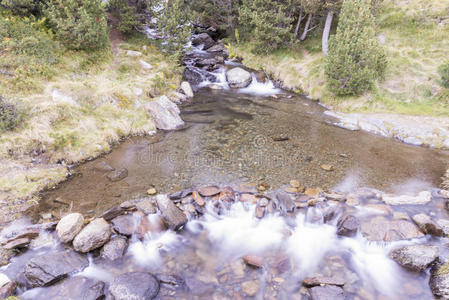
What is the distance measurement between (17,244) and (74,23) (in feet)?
52.0

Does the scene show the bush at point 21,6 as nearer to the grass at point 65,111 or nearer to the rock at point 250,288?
the grass at point 65,111

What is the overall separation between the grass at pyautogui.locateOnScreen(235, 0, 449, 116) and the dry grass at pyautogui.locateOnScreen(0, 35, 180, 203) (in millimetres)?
12985

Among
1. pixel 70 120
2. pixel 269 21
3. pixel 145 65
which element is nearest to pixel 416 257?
pixel 70 120

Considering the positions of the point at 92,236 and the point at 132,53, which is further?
the point at 132,53

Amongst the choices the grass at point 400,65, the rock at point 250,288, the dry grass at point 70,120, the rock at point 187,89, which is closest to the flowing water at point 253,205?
the rock at point 250,288

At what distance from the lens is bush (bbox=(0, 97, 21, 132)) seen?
36.6ft

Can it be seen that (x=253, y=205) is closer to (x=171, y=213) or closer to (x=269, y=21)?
(x=171, y=213)

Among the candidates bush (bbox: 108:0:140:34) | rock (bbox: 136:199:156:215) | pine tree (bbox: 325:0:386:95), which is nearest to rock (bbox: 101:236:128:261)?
rock (bbox: 136:199:156:215)

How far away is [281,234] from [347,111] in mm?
13593

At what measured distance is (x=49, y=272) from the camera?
6.84 meters

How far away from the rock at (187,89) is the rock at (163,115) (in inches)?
192

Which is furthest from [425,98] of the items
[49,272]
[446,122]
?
[49,272]

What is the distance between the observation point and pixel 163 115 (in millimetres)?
16016

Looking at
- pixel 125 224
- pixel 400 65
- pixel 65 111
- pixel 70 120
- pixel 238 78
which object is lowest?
pixel 125 224
